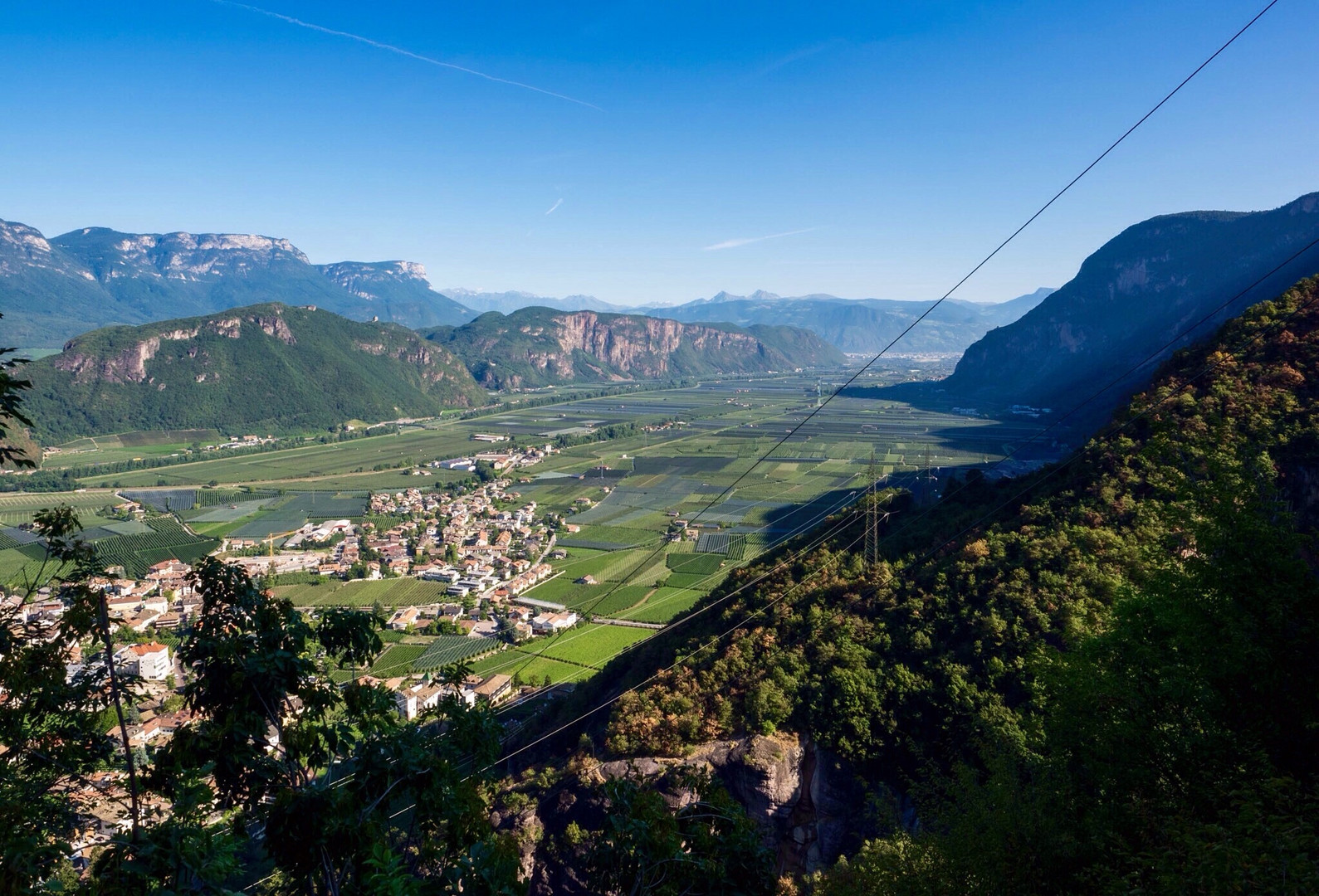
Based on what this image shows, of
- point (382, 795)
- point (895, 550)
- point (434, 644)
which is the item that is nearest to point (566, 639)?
point (434, 644)

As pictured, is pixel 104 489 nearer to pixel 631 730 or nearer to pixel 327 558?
pixel 327 558

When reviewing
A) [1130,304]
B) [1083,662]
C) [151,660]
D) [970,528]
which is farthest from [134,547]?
[1130,304]

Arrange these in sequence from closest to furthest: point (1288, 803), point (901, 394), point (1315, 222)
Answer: point (1288, 803) < point (1315, 222) < point (901, 394)

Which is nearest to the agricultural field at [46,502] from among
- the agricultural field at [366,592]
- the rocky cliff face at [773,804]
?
the agricultural field at [366,592]

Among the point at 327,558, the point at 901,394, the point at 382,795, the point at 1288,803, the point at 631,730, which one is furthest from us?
the point at 901,394

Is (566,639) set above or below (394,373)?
below

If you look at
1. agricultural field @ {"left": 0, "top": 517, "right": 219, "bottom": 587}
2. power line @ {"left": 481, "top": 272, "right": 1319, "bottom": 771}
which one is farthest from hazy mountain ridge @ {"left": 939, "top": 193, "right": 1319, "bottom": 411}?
agricultural field @ {"left": 0, "top": 517, "right": 219, "bottom": 587}

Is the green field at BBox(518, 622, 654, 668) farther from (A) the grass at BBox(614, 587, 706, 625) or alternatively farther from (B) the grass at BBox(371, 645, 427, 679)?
(B) the grass at BBox(371, 645, 427, 679)
